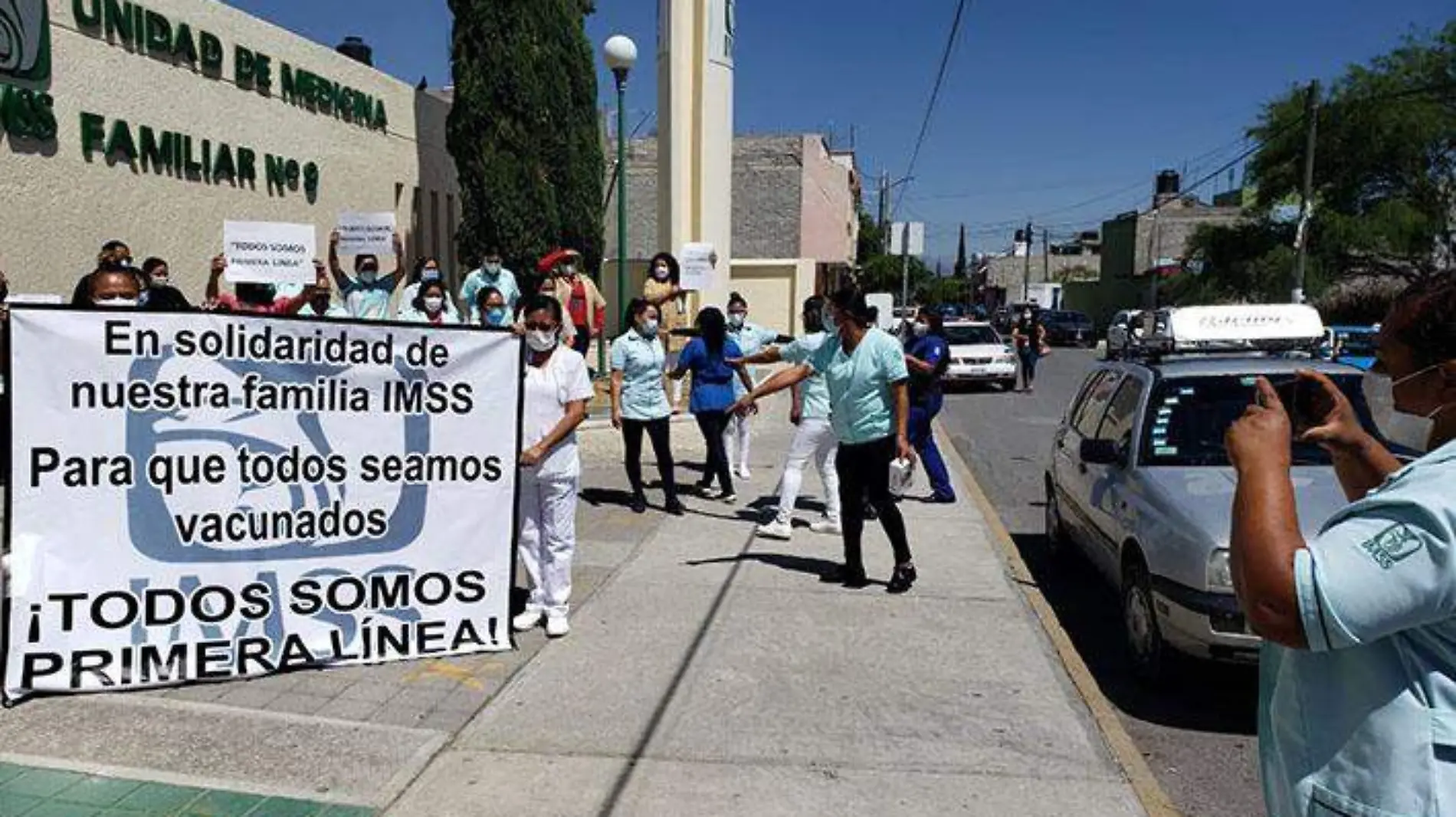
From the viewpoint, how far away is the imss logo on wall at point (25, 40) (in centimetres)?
919

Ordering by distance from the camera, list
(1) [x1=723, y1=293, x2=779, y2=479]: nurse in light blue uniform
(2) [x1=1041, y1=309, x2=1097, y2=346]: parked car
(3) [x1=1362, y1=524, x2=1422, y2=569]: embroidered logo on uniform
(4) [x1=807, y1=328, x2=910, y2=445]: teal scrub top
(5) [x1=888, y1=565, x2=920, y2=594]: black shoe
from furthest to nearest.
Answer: (2) [x1=1041, y1=309, x2=1097, y2=346]: parked car
(1) [x1=723, y1=293, x2=779, y2=479]: nurse in light blue uniform
(5) [x1=888, y1=565, x2=920, y2=594]: black shoe
(4) [x1=807, y1=328, x2=910, y2=445]: teal scrub top
(3) [x1=1362, y1=524, x2=1422, y2=569]: embroidered logo on uniform

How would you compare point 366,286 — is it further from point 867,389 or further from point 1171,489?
point 1171,489

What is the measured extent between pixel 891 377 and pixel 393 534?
2926 mm

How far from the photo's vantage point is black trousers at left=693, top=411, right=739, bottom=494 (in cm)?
868

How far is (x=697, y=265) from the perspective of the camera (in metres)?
14.7

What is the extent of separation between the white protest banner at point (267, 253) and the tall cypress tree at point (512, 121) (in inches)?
383

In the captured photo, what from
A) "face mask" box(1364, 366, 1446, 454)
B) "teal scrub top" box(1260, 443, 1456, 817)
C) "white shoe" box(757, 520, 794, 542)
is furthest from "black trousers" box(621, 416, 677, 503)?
"teal scrub top" box(1260, 443, 1456, 817)

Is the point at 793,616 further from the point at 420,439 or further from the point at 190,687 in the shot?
the point at 190,687

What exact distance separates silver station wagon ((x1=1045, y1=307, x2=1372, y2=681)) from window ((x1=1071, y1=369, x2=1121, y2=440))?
0.01 metres

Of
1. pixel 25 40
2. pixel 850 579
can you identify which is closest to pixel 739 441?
pixel 850 579

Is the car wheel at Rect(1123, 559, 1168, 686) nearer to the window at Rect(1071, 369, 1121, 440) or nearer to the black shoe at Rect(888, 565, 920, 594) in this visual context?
the black shoe at Rect(888, 565, 920, 594)

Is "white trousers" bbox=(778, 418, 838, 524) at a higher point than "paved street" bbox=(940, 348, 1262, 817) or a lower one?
Result: higher

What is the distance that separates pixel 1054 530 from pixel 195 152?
10.4 m

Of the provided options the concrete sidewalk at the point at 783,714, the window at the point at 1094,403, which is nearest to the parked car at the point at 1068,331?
the window at the point at 1094,403
